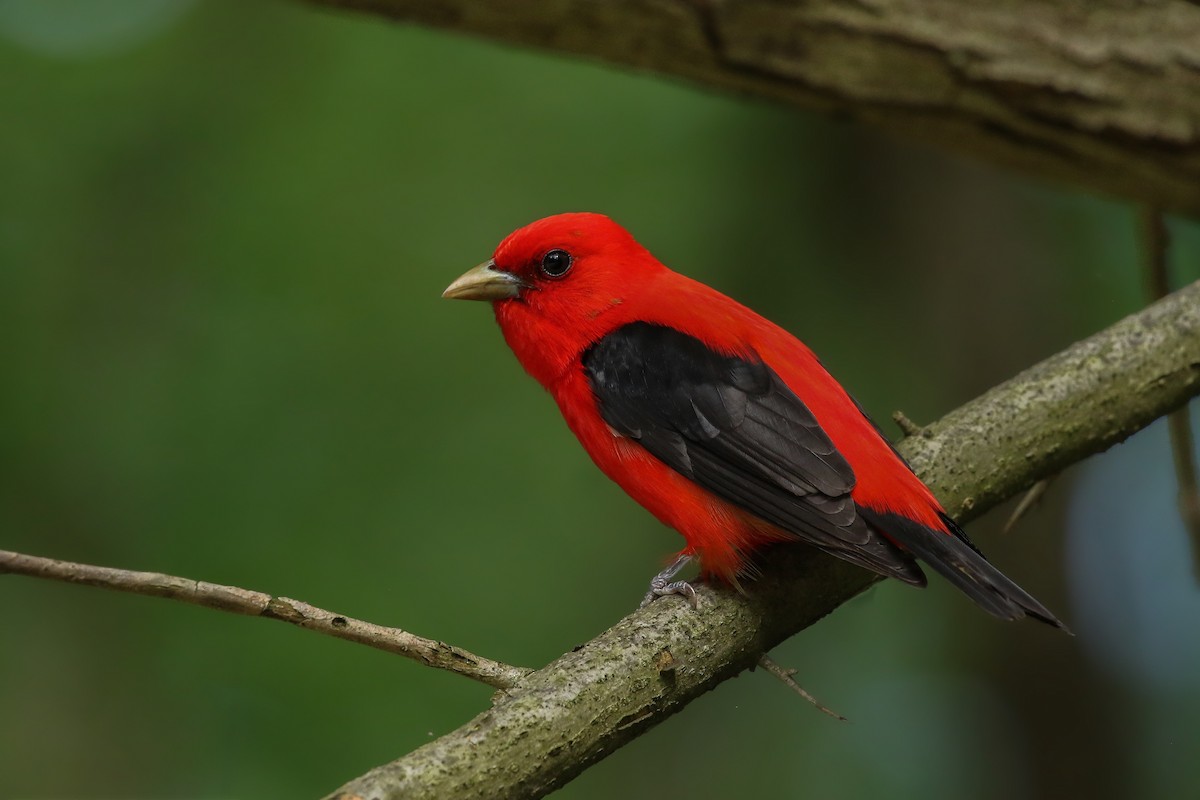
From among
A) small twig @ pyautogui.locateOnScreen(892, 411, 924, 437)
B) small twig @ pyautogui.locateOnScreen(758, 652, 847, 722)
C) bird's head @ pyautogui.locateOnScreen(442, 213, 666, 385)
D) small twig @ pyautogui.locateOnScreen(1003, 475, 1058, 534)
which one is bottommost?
small twig @ pyautogui.locateOnScreen(1003, 475, 1058, 534)

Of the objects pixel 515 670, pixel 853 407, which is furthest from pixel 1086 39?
pixel 515 670

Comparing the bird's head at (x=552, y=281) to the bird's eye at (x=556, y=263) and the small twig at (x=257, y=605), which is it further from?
the small twig at (x=257, y=605)

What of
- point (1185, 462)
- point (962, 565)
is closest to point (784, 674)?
point (962, 565)

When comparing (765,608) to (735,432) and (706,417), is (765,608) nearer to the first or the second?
(735,432)

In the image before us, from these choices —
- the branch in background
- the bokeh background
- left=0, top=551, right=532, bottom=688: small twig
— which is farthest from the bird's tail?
the bokeh background

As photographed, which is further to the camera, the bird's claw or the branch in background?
the bird's claw

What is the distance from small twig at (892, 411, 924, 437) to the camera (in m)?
3.53

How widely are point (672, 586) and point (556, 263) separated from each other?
1.57 m

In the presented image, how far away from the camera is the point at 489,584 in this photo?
7.88 metres

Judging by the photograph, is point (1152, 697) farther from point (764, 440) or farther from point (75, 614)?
point (75, 614)

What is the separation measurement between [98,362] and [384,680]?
3161mm

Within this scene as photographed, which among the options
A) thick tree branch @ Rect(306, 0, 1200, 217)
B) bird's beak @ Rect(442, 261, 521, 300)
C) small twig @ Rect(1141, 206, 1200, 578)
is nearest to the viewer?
small twig @ Rect(1141, 206, 1200, 578)

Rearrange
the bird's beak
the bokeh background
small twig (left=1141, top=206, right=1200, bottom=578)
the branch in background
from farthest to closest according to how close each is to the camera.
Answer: the bokeh background < the bird's beak < small twig (left=1141, top=206, right=1200, bottom=578) < the branch in background

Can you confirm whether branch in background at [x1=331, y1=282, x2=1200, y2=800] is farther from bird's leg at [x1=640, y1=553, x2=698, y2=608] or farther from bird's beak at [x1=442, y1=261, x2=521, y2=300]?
bird's beak at [x1=442, y1=261, x2=521, y2=300]
